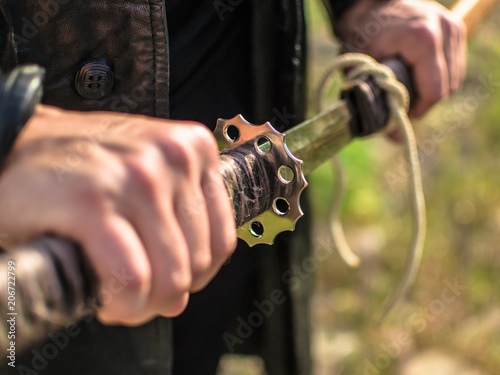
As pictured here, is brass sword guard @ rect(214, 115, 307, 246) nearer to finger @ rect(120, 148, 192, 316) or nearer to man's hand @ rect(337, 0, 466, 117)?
finger @ rect(120, 148, 192, 316)

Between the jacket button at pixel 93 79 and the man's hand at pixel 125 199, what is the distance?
0.75 ft

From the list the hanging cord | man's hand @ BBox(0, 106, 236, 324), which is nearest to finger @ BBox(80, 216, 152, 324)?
man's hand @ BBox(0, 106, 236, 324)

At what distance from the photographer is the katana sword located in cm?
31

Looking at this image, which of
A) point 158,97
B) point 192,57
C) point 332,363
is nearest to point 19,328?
point 158,97

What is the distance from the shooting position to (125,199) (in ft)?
1.08

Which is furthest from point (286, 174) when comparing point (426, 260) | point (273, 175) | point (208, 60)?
point (426, 260)

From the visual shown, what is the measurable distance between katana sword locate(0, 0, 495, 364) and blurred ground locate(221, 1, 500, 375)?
34.5 inches

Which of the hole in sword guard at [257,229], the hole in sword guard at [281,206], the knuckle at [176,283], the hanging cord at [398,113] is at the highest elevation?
the knuckle at [176,283]

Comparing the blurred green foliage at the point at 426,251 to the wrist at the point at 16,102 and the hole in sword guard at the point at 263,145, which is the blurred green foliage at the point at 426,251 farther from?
the wrist at the point at 16,102

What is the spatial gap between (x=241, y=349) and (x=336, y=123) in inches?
18.0

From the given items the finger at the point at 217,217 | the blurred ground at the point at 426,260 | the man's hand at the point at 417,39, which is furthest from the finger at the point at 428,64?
the blurred ground at the point at 426,260

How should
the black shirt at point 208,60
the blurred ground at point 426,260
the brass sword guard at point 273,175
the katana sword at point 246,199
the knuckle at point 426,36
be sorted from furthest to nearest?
1. the blurred ground at point 426,260
2. the knuckle at point 426,36
3. the black shirt at point 208,60
4. the brass sword guard at point 273,175
5. the katana sword at point 246,199

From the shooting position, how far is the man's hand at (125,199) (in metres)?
0.32

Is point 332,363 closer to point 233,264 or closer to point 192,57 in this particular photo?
point 233,264
